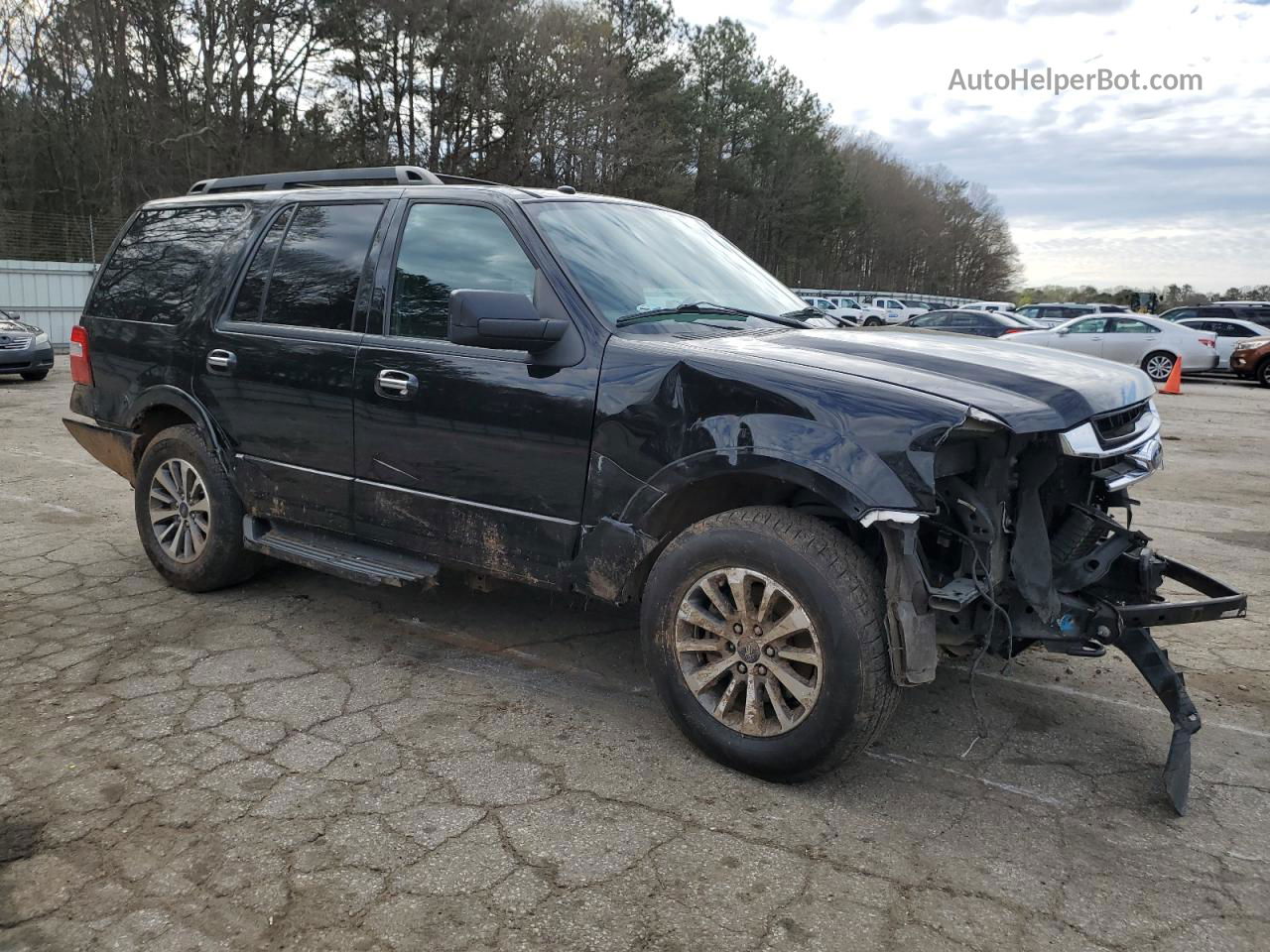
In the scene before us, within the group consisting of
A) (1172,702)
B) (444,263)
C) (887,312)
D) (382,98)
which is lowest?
(1172,702)

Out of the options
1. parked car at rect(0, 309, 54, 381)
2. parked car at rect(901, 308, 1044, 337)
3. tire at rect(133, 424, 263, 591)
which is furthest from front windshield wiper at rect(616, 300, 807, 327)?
parked car at rect(901, 308, 1044, 337)

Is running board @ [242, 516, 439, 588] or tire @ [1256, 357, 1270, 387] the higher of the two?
tire @ [1256, 357, 1270, 387]

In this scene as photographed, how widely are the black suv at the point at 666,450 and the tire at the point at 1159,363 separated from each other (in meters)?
19.2

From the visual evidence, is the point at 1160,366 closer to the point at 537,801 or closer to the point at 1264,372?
the point at 1264,372

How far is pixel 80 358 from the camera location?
5.26 metres

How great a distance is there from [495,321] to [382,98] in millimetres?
36598

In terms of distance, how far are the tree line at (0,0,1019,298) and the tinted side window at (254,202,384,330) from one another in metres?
24.5

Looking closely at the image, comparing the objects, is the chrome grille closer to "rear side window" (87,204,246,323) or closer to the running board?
the running board

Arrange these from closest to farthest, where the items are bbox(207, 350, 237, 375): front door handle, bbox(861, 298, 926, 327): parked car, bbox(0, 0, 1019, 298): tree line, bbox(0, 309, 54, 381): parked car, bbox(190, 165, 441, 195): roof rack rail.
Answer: bbox(190, 165, 441, 195): roof rack rail
bbox(207, 350, 237, 375): front door handle
bbox(0, 309, 54, 381): parked car
bbox(0, 0, 1019, 298): tree line
bbox(861, 298, 926, 327): parked car

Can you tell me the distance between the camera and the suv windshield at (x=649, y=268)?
3594 millimetres

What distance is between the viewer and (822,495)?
2.90m

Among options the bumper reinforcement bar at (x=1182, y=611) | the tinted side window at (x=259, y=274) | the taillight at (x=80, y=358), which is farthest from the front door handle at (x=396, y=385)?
the bumper reinforcement bar at (x=1182, y=611)

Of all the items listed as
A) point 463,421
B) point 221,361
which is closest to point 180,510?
point 221,361

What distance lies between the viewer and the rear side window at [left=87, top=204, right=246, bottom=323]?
477cm
